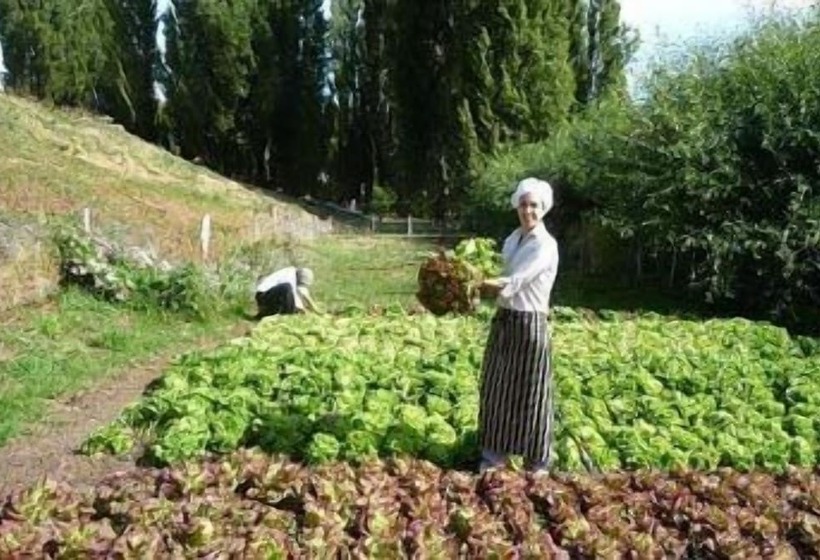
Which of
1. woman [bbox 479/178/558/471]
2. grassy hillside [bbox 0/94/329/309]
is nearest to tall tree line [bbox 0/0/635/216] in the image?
grassy hillside [bbox 0/94/329/309]

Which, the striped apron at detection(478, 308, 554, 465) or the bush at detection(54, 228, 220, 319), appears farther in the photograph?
the bush at detection(54, 228, 220, 319)

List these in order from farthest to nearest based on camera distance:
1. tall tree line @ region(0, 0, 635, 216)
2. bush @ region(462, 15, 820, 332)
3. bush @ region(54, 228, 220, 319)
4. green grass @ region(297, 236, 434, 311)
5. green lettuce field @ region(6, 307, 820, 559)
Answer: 1. tall tree line @ region(0, 0, 635, 216)
2. green grass @ region(297, 236, 434, 311)
3. bush @ region(462, 15, 820, 332)
4. bush @ region(54, 228, 220, 319)
5. green lettuce field @ region(6, 307, 820, 559)

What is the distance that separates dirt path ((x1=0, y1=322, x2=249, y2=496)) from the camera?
532 centimetres

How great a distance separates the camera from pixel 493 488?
400cm

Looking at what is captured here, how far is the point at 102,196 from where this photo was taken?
62.8ft

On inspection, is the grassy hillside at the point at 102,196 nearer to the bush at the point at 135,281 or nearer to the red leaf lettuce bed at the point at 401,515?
the bush at the point at 135,281

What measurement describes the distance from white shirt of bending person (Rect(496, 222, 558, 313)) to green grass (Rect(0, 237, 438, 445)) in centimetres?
325

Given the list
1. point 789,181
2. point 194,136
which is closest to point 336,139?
point 194,136

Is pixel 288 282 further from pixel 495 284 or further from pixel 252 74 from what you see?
pixel 252 74

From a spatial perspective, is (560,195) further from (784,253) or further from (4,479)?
(4,479)

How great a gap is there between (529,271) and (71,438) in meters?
3.16

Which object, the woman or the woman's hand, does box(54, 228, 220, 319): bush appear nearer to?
the woman

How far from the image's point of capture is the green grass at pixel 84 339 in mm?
7152

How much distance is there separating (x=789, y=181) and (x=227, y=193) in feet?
59.1
